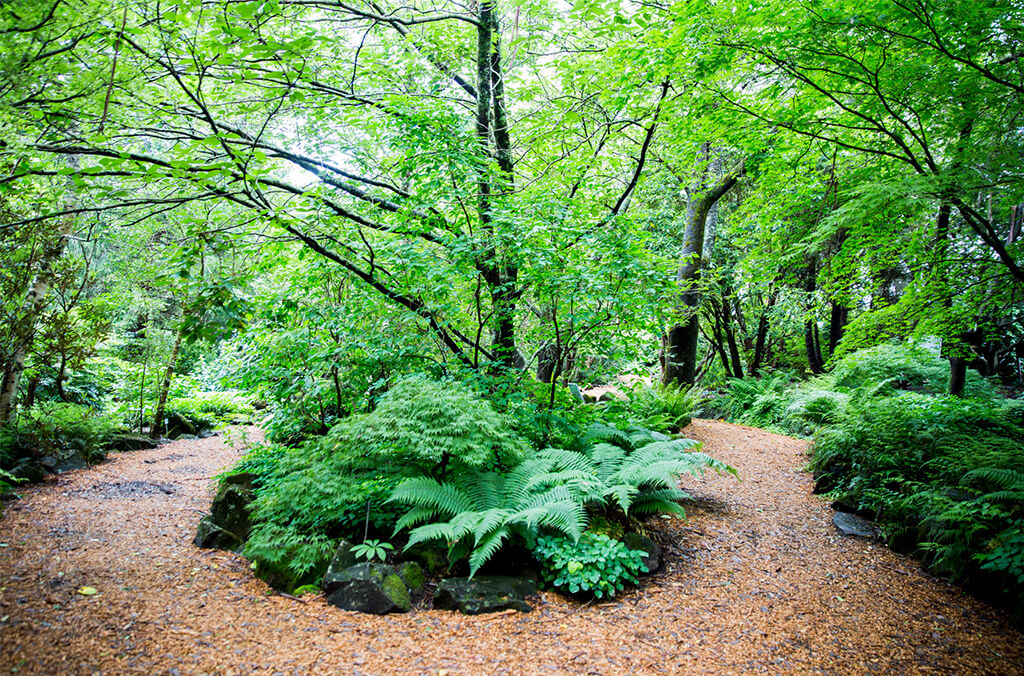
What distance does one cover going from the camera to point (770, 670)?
102 inches

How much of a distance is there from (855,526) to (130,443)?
993cm

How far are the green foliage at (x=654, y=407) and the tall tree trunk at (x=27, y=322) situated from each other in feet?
21.9

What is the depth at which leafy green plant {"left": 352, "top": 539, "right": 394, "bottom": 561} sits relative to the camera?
3.24m

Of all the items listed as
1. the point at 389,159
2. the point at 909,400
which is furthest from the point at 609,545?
the point at 389,159

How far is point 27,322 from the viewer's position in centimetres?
534

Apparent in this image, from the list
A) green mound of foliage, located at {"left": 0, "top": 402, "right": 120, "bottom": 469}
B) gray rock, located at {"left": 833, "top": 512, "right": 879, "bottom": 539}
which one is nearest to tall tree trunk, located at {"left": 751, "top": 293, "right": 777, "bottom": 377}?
gray rock, located at {"left": 833, "top": 512, "right": 879, "bottom": 539}

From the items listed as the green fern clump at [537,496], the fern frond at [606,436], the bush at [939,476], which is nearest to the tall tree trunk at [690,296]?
the bush at [939,476]

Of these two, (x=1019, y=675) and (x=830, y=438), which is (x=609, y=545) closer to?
(x=1019, y=675)

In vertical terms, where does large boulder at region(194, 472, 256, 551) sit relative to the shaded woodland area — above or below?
below

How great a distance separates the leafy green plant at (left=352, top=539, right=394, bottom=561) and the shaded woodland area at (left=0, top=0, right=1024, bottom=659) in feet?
0.19

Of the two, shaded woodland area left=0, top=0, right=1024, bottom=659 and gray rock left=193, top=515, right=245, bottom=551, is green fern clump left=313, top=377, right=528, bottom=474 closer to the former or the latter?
shaded woodland area left=0, top=0, right=1024, bottom=659

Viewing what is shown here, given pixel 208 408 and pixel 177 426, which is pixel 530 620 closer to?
pixel 177 426

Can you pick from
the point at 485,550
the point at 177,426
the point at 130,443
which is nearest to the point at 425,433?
the point at 485,550

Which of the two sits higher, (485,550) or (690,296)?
(690,296)
